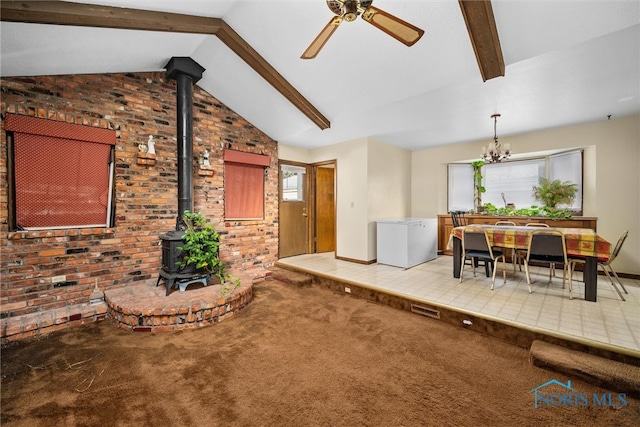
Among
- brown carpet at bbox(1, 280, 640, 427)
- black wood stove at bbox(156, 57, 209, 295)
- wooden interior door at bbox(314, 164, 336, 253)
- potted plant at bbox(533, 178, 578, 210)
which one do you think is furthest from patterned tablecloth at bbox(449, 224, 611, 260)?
black wood stove at bbox(156, 57, 209, 295)

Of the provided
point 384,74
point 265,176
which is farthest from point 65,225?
point 384,74

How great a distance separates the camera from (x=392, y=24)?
1.76m

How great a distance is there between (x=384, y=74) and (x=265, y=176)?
2748mm

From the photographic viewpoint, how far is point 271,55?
311 cm

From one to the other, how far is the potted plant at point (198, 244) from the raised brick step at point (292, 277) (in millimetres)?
1124

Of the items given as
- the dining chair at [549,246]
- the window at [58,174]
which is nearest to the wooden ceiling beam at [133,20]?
the window at [58,174]

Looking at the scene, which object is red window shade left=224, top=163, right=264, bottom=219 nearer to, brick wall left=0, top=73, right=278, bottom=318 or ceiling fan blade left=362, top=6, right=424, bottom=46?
brick wall left=0, top=73, right=278, bottom=318

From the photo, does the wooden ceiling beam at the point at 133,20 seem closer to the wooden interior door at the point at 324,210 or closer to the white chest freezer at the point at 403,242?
the wooden interior door at the point at 324,210

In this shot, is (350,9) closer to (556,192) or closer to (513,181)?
(556,192)

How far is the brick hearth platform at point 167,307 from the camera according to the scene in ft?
8.43

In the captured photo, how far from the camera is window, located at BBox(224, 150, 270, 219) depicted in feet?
14.1

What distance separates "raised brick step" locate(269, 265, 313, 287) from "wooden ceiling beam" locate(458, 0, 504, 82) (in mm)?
3515

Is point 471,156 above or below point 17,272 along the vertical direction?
above

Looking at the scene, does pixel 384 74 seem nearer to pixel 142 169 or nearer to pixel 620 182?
pixel 142 169
